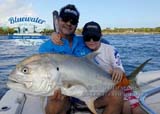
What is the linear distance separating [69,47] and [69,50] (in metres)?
0.04

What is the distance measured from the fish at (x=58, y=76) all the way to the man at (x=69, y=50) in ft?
0.81

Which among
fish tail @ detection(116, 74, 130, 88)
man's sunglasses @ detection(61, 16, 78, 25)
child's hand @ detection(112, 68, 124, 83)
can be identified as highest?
man's sunglasses @ detection(61, 16, 78, 25)

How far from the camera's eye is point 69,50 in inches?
157

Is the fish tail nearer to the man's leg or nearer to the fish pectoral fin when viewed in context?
the man's leg

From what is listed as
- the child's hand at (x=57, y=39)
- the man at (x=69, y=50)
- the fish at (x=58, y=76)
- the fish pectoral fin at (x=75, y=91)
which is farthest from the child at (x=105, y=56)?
the fish pectoral fin at (x=75, y=91)

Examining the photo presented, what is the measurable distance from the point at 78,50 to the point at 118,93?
27.2 inches

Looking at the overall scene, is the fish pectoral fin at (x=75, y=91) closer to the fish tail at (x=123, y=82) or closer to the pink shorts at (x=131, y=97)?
the fish tail at (x=123, y=82)

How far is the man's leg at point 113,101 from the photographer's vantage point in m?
3.69

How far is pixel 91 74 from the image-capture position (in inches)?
134

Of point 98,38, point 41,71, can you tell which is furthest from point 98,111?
point 41,71

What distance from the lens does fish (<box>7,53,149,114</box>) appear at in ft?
10.1

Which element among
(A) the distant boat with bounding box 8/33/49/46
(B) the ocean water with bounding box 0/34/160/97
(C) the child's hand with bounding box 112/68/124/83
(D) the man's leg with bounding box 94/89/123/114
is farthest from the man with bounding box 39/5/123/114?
(A) the distant boat with bounding box 8/33/49/46

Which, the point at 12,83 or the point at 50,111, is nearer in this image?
the point at 12,83

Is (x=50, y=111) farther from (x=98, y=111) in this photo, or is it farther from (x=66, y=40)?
(x=66, y=40)
